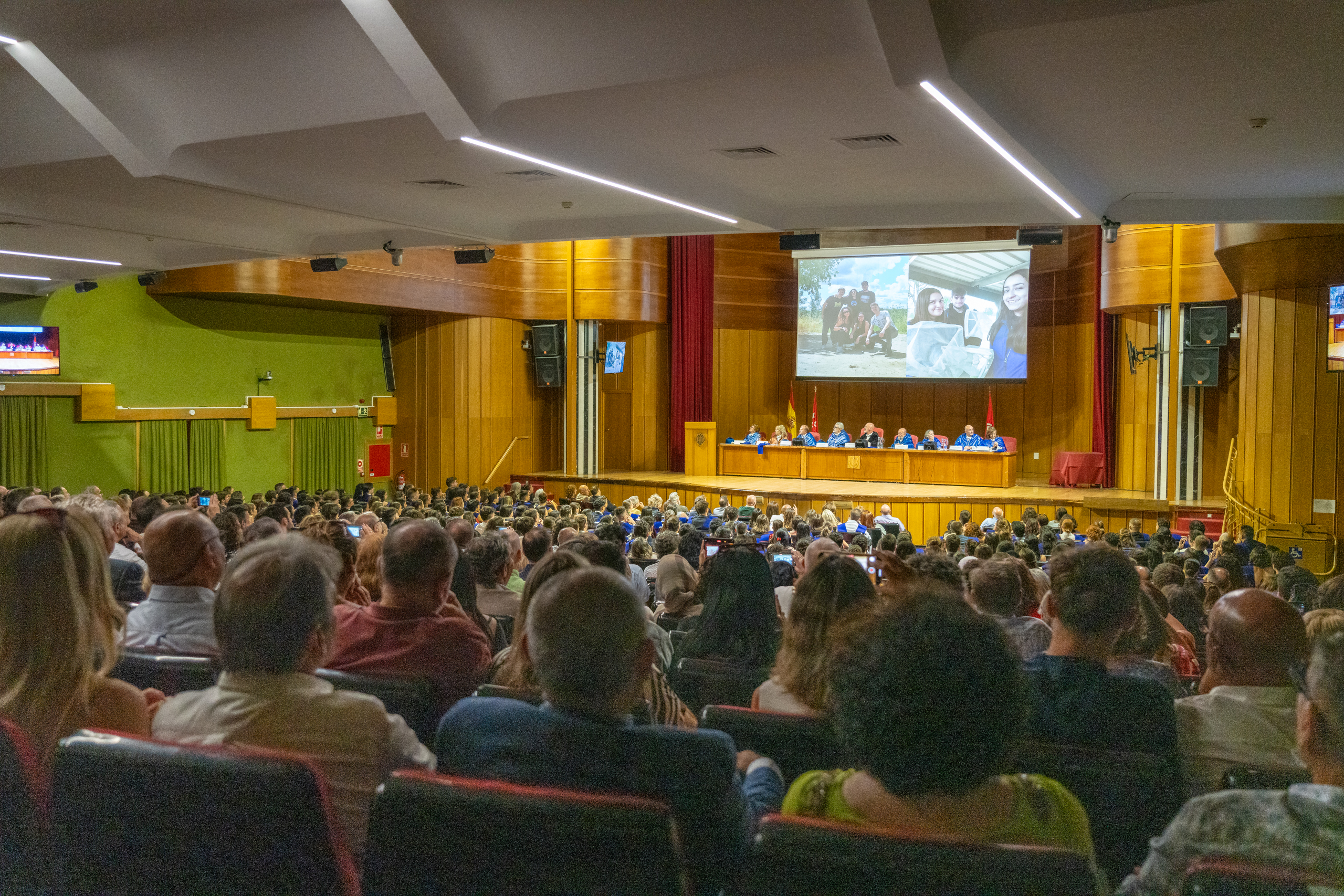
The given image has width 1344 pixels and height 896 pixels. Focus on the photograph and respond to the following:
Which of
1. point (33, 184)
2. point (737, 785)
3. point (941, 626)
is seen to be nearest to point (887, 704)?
point (941, 626)

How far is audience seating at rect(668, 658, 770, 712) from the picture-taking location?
2822 mm

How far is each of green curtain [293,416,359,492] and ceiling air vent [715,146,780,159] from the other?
10679mm

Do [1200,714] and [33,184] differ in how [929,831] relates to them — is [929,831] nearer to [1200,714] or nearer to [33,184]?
[1200,714]

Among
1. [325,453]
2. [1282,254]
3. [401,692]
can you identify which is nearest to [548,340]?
[325,453]

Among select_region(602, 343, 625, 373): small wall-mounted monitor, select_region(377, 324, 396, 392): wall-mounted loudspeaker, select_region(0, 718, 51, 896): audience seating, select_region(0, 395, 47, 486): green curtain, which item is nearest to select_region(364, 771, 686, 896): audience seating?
select_region(0, 718, 51, 896): audience seating

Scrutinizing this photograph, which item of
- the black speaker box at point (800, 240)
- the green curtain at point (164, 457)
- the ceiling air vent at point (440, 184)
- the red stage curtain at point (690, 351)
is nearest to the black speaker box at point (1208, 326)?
the black speaker box at point (800, 240)

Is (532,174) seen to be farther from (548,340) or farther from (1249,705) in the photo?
(548,340)

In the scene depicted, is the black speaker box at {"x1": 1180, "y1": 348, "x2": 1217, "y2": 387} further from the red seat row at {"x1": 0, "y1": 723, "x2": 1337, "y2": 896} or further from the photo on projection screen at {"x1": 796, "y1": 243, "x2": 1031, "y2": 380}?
the red seat row at {"x1": 0, "y1": 723, "x2": 1337, "y2": 896}

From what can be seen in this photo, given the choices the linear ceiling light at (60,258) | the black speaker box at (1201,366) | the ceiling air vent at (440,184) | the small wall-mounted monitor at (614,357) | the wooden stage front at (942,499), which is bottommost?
the wooden stage front at (942,499)

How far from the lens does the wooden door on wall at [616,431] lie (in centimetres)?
1761

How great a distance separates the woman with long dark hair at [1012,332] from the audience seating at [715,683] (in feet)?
44.5

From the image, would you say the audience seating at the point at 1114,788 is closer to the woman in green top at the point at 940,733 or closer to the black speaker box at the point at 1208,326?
the woman in green top at the point at 940,733

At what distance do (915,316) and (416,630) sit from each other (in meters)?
14.2

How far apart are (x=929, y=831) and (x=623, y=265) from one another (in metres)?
15.6
